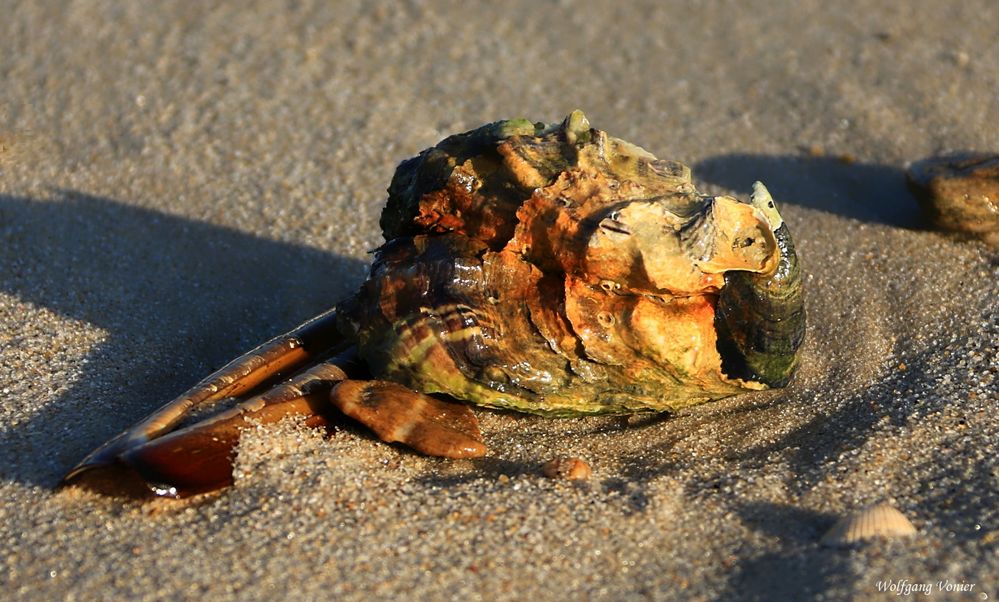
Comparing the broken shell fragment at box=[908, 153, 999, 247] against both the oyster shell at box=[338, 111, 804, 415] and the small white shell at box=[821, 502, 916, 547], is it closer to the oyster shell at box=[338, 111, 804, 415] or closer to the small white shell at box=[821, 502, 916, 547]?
the oyster shell at box=[338, 111, 804, 415]

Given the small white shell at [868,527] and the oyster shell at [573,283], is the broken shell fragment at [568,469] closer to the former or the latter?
the oyster shell at [573,283]

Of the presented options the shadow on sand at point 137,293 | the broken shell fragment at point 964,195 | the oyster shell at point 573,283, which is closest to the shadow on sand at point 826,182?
the broken shell fragment at point 964,195

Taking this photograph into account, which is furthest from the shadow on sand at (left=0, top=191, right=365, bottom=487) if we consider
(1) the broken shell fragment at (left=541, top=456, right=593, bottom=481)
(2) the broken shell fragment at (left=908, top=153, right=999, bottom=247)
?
(2) the broken shell fragment at (left=908, top=153, right=999, bottom=247)

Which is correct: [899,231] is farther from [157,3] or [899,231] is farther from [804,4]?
[157,3]

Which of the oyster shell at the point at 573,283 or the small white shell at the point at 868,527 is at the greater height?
the oyster shell at the point at 573,283

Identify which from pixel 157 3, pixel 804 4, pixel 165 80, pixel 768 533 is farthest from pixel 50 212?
pixel 804 4

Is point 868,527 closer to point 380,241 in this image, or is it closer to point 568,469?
point 568,469

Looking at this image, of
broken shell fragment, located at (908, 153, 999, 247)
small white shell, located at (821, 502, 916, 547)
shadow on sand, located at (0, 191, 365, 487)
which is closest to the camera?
small white shell, located at (821, 502, 916, 547)
